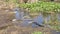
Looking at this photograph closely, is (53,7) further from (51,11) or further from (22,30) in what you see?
(22,30)

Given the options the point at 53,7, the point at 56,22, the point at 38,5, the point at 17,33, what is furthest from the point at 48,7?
the point at 17,33

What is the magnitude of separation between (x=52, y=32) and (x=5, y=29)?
Answer: 8.67 ft

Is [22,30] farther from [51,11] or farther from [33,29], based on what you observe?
[51,11]

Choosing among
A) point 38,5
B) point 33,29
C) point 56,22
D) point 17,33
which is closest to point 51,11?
point 38,5

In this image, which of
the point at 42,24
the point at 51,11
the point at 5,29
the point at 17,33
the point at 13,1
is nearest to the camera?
the point at 17,33

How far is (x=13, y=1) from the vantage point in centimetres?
2277

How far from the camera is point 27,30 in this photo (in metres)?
10.1

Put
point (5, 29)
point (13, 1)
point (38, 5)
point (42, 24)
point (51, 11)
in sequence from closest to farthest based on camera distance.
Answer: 1. point (5, 29)
2. point (42, 24)
3. point (51, 11)
4. point (38, 5)
5. point (13, 1)

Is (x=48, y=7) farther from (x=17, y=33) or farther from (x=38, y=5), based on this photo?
(x=17, y=33)

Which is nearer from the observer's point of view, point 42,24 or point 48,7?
point 42,24

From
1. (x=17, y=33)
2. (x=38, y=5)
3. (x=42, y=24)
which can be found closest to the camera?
(x=17, y=33)

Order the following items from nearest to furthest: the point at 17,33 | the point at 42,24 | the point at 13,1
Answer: the point at 17,33 → the point at 42,24 → the point at 13,1

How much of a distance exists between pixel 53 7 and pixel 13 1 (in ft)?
23.8

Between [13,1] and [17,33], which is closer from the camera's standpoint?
[17,33]
